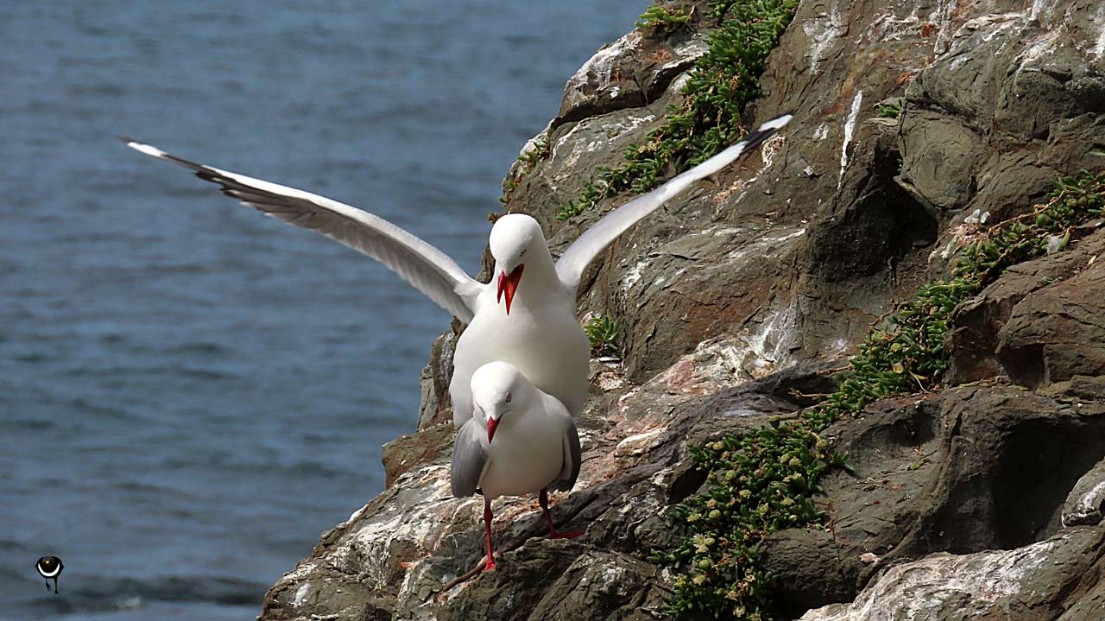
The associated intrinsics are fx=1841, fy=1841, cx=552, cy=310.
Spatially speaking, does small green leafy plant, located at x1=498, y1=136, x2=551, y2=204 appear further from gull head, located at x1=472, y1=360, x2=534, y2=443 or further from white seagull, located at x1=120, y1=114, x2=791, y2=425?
gull head, located at x1=472, y1=360, x2=534, y2=443

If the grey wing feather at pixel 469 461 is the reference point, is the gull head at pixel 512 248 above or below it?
above

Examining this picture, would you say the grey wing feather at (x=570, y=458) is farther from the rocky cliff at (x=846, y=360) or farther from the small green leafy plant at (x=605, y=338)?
the small green leafy plant at (x=605, y=338)

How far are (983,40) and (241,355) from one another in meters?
15.3

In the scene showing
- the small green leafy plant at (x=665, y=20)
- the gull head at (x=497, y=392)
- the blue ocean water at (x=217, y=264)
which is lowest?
the blue ocean water at (x=217, y=264)

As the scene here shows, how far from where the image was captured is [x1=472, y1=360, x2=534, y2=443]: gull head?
7438mm

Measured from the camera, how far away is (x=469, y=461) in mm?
7613

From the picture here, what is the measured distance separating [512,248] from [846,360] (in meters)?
1.68

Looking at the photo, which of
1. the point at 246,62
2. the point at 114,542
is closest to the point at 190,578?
the point at 114,542

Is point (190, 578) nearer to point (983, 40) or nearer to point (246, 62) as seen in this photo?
point (983, 40)

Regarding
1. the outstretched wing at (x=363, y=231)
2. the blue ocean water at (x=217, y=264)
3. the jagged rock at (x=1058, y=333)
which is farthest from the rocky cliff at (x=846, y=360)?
the blue ocean water at (x=217, y=264)

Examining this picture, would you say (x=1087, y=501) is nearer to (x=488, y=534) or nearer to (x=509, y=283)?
(x=488, y=534)

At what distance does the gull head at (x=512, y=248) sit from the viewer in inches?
315

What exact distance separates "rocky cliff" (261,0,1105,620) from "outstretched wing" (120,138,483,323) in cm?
89

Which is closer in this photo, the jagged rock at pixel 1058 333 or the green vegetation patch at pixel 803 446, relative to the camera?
the jagged rock at pixel 1058 333
